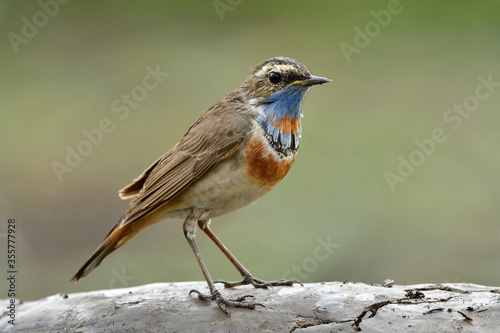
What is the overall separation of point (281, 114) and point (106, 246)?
6.02 ft

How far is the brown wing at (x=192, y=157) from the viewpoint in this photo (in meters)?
4.96

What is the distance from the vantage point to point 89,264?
211 inches

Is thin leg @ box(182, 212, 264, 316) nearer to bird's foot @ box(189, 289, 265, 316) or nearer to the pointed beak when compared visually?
bird's foot @ box(189, 289, 265, 316)

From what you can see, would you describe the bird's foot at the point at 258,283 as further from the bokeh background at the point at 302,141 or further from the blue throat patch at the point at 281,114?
the bokeh background at the point at 302,141

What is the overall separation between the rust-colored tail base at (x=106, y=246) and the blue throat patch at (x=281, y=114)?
1.45m

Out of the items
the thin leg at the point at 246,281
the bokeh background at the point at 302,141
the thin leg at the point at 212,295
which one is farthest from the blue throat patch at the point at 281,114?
the bokeh background at the point at 302,141

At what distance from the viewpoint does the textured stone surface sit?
14.3 ft

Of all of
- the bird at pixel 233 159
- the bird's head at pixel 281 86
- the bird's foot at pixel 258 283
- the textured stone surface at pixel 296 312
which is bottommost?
the textured stone surface at pixel 296 312

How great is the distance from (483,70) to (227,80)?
409 centimetres

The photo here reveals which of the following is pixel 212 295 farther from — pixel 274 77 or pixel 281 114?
pixel 274 77

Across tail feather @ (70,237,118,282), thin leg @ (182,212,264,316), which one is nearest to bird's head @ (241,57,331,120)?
thin leg @ (182,212,264,316)

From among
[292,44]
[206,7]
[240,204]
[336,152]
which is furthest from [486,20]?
[240,204]

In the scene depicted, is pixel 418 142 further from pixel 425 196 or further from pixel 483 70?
pixel 483 70

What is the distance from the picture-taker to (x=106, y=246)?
17.5 feet
